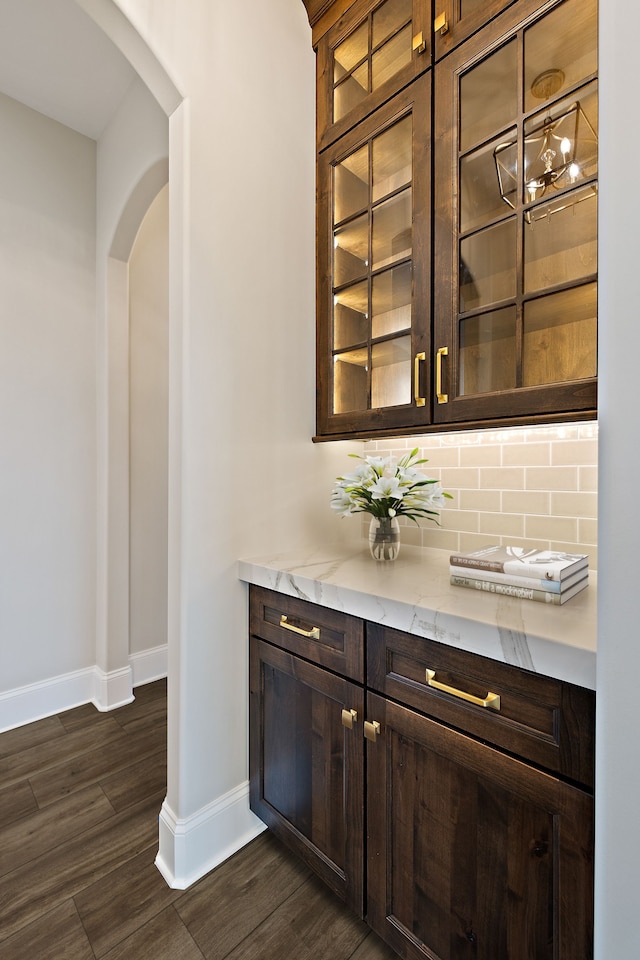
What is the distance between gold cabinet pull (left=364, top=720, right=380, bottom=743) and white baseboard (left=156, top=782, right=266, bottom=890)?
691mm

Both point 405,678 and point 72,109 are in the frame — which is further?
point 72,109

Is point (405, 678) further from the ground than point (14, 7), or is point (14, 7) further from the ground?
point (14, 7)

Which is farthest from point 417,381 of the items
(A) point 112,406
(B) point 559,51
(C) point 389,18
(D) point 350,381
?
(A) point 112,406

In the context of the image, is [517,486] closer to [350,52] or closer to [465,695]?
[465,695]

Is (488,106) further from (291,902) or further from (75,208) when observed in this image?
(291,902)

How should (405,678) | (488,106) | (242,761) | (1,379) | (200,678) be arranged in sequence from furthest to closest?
(1,379) < (242,761) < (200,678) < (488,106) < (405,678)

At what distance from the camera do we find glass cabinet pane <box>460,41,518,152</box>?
1195 mm

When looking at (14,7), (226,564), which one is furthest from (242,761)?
(14,7)

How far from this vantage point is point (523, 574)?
1013mm

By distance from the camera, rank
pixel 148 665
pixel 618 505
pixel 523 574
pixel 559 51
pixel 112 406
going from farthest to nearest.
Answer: pixel 148 665, pixel 112 406, pixel 559 51, pixel 523 574, pixel 618 505

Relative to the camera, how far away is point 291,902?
1242 mm

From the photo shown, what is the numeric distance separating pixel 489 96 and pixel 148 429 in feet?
7.19

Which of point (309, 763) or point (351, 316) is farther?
point (351, 316)

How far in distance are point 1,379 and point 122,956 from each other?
2.24m
